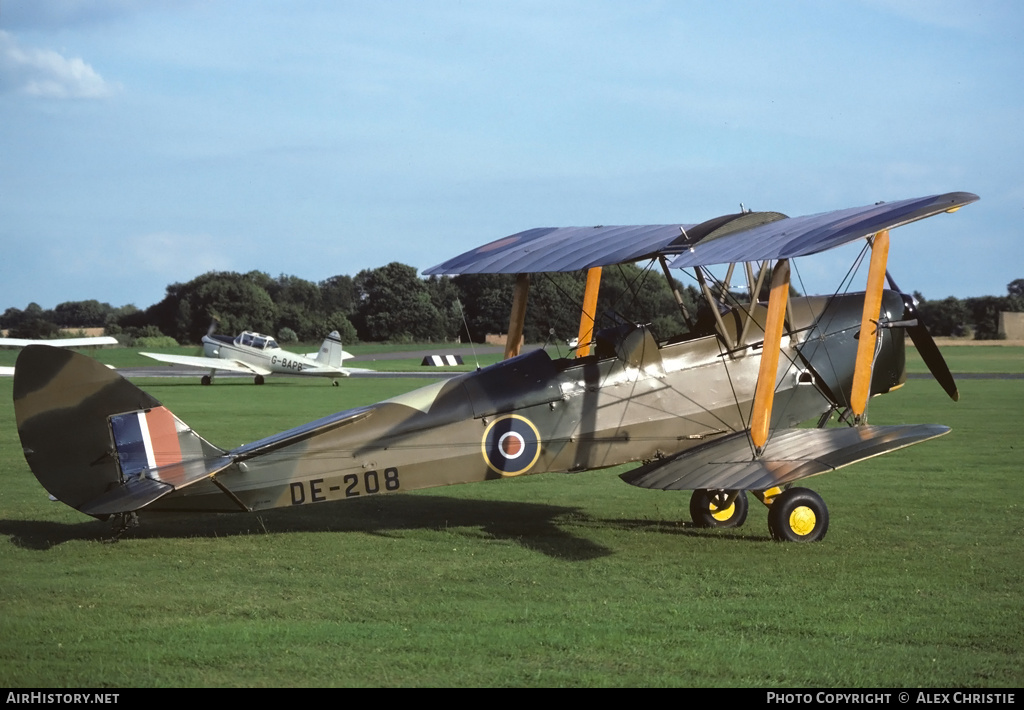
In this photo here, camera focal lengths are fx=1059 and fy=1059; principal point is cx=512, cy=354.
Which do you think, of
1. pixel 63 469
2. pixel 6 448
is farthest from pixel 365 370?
pixel 63 469

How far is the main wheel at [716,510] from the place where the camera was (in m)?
9.59

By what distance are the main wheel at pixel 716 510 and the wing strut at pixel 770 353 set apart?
124 cm

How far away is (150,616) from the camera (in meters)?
6.42

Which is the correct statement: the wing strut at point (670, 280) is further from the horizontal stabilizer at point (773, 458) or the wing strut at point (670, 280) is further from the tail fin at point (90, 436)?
the tail fin at point (90, 436)

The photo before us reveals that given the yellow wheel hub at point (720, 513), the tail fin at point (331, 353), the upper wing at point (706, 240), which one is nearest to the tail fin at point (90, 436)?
the upper wing at point (706, 240)

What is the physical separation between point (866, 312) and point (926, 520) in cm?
241

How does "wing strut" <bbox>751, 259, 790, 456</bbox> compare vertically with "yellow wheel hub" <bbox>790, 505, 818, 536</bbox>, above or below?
above

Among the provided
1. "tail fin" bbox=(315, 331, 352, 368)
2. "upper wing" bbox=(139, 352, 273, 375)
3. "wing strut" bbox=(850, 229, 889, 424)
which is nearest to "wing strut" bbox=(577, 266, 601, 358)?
"wing strut" bbox=(850, 229, 889, 424)

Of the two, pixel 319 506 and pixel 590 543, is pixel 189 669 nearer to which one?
pixel 590 543

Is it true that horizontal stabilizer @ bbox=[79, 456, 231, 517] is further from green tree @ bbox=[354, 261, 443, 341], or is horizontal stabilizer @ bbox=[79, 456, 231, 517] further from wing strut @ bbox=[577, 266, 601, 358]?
green tree @ bbox=[354, 261, 443, 341]

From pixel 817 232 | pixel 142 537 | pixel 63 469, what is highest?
pixel 817 232

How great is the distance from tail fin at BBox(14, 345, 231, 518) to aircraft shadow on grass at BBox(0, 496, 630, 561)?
45cm

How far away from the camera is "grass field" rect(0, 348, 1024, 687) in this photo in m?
5.33

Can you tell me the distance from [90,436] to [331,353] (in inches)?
1191
